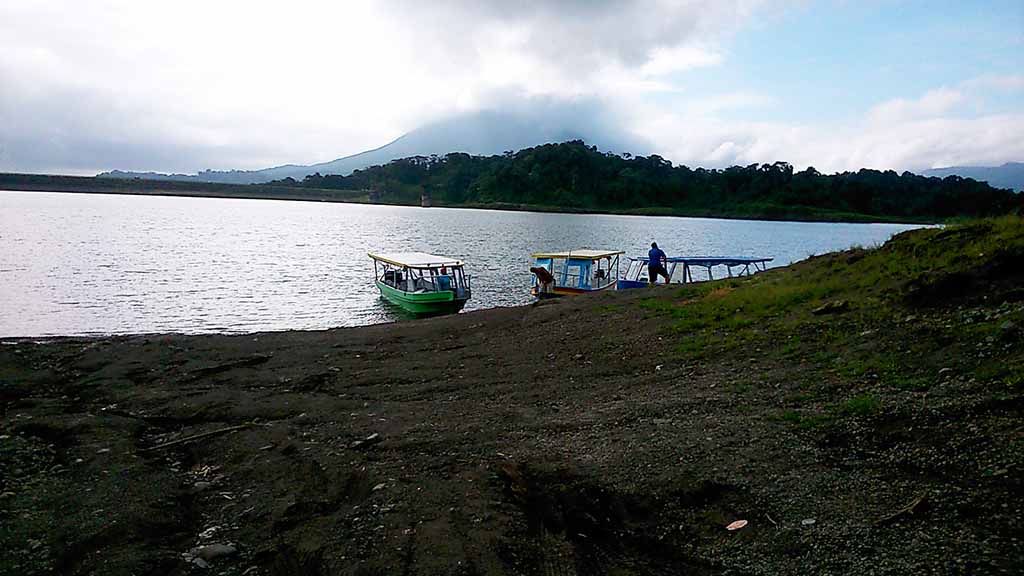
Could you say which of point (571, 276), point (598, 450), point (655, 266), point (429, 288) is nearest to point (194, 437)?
point (598, 450)

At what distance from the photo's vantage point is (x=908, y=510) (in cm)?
533

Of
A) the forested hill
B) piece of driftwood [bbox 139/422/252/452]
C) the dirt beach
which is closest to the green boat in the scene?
the dirt beach

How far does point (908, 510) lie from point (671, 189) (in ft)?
535

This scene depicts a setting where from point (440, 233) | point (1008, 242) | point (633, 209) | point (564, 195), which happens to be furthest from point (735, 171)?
point (1008, 242)

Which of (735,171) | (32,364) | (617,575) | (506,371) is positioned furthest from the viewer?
(735,171)

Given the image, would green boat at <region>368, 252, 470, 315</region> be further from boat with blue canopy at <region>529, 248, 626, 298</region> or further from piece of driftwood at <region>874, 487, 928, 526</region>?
piece of driftwood at <region>874, 487, 928, 526</region>

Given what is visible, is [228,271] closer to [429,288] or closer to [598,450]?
[429,288]

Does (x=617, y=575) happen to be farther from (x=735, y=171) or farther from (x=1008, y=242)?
(x=735, y=171)

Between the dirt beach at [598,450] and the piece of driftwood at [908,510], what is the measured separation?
0.03 meters

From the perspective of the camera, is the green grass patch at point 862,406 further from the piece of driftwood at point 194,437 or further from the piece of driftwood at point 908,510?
the piece of driftwood at point 194,437

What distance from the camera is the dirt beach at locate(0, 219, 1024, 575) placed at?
5488 millimetres

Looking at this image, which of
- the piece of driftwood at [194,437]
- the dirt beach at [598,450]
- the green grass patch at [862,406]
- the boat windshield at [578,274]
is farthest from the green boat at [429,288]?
the green grass patch at [862,406]

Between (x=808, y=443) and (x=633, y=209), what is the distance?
153505 mm

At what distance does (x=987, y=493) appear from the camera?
17.4 feet
